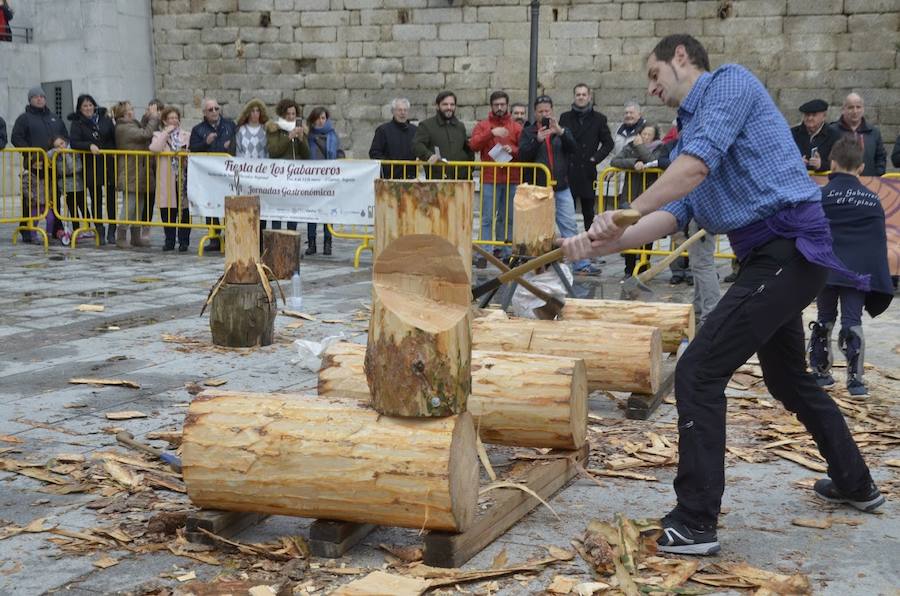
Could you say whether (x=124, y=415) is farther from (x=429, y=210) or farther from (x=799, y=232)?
(x=799, y=232)

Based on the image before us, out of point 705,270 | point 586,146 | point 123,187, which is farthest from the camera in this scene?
point 123,187

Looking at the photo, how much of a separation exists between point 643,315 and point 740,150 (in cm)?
325

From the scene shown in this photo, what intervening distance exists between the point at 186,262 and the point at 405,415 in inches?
373

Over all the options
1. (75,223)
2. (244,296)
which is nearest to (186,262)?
(75,223)

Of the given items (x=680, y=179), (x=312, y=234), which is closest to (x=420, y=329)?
(x=680, y=179)

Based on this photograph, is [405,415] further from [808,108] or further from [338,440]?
[808,108]

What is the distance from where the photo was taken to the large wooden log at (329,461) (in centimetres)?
373

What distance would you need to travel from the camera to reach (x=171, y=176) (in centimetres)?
1376

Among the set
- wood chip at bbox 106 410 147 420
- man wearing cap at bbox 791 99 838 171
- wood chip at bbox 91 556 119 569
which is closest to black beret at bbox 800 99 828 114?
man wearing cap at bbox 791 99 838 171

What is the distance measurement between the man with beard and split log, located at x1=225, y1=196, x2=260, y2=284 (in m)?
5.34

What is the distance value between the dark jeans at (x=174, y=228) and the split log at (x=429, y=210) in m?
10.4

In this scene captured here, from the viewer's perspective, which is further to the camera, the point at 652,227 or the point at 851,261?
the point at 851,261

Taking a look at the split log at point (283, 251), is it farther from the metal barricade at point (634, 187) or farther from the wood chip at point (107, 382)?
the wood chip at point (107, 382)

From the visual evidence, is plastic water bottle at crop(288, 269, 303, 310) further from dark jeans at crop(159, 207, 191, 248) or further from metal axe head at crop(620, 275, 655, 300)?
dark jeans at crop(159, 207, 191, 248)
